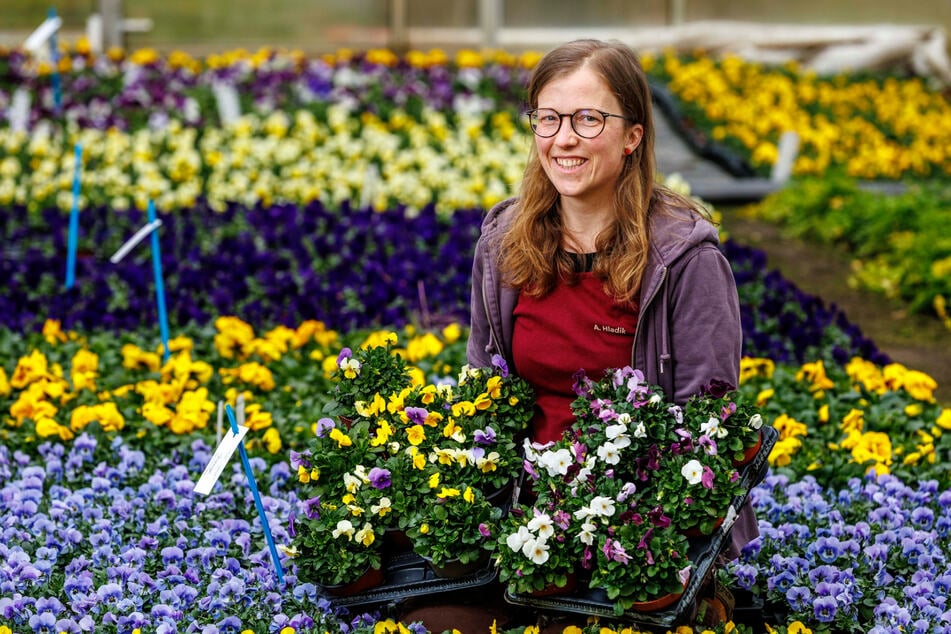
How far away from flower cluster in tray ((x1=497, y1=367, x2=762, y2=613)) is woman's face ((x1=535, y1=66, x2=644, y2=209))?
425 mm

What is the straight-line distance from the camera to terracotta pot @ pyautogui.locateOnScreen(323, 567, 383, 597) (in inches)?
107

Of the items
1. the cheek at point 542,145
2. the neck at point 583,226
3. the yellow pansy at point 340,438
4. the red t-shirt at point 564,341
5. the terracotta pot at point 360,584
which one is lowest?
the terracotta pot at point 360,584

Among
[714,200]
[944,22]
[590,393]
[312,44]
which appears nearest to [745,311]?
[590,393]

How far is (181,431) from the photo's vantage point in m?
3.85

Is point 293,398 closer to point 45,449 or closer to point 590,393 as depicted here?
point 45,449

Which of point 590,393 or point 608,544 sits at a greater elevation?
point 590,393

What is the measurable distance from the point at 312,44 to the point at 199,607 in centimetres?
991

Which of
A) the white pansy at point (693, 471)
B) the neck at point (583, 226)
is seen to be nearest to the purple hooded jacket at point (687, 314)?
the neck at point (583, 226)

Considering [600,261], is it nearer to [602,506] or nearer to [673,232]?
[673,232]

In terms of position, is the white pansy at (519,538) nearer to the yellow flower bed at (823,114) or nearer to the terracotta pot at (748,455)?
the terracotta pot at (748,455)

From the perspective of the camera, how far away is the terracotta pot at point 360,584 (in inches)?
107

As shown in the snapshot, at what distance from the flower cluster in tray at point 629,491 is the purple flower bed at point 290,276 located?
223 centimetres

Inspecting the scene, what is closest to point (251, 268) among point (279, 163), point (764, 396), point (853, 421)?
point (279, 163)

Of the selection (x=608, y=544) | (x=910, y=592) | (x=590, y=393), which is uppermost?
(x=590, y=393)
